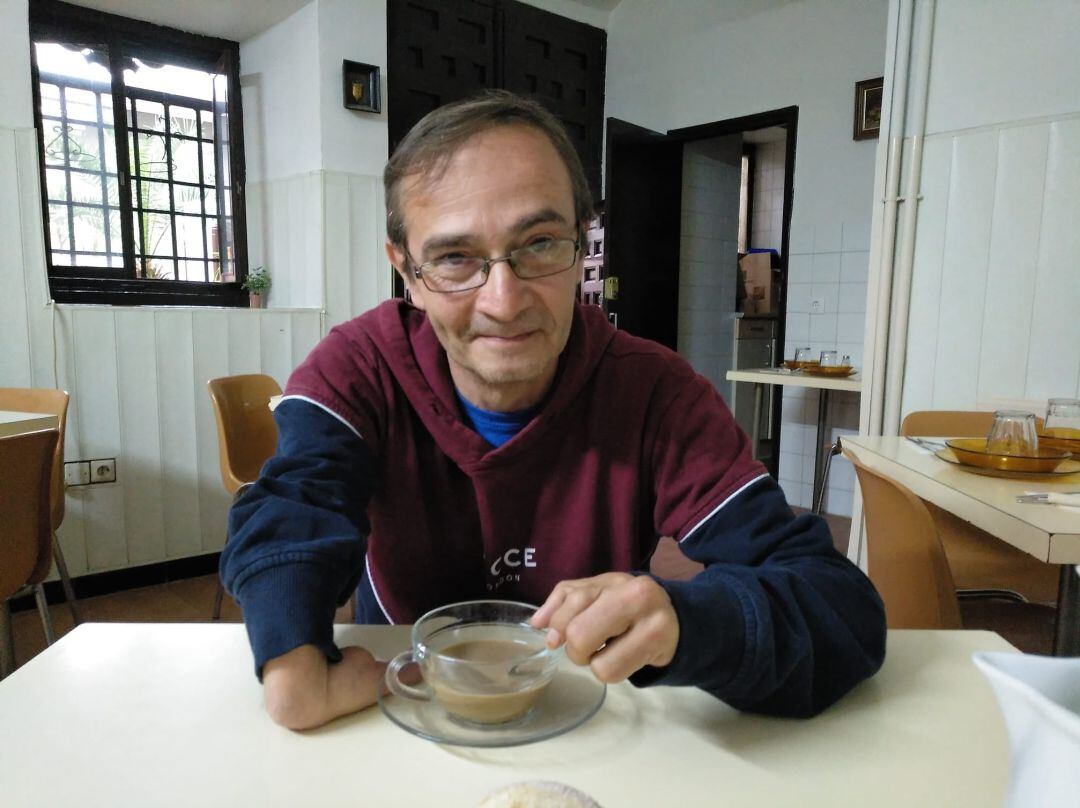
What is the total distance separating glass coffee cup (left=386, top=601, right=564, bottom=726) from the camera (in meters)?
0.58

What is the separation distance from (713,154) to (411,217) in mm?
4627

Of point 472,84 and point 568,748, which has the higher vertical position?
point 472,84

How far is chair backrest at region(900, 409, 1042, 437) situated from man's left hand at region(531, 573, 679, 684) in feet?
6.57

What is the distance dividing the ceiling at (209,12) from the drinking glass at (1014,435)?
337 centimetres

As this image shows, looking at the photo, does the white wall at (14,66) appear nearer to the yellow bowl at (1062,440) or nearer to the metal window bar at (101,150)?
the metal window bar at (101,150)

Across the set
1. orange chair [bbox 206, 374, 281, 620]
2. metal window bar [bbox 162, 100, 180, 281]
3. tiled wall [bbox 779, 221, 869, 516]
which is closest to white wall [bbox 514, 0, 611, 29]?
tiled wall [bbox 779, 221, 869, 516]

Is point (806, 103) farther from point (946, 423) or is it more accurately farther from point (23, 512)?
point (23, 512)

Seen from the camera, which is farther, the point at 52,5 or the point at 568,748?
the point at 52,5

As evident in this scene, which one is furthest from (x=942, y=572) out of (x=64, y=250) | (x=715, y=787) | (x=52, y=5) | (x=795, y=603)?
(x=52, y=5)

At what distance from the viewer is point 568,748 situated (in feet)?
1.83

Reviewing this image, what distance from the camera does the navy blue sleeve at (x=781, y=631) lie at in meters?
0.58

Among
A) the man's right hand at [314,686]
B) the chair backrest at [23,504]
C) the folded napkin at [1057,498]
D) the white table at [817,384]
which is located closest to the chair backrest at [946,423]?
the white table at [817,384]

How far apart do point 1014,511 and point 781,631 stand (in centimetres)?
87

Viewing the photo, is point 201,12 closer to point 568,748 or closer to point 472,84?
point 472,84
